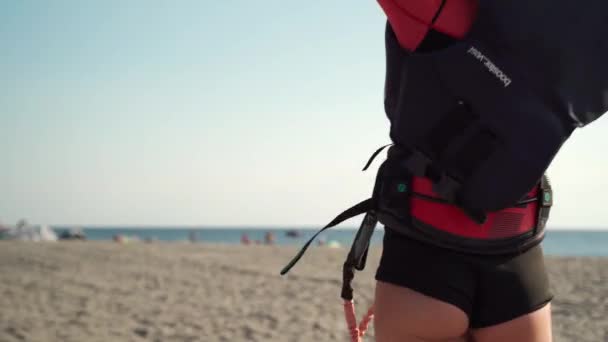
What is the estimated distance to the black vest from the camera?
5.48 feet

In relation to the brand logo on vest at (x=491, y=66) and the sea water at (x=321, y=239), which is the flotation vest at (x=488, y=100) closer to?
the brand logo on vest at (x=491, y=66)

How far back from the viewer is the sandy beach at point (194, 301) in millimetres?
5957

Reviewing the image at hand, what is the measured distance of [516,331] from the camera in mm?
1759

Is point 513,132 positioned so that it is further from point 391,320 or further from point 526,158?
point 391,320

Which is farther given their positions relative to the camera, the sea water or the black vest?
the sea water

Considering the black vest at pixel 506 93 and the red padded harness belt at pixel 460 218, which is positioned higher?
the black vest at pixel 506 93

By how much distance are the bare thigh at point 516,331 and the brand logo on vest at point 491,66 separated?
0.69 m

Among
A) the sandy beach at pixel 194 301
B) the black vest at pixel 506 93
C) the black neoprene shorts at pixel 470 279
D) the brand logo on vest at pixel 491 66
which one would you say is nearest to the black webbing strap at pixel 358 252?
the black neoprene shorts at pixel 470 279

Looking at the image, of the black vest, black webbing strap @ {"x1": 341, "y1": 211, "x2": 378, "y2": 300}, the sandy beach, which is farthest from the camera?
the sandy beach

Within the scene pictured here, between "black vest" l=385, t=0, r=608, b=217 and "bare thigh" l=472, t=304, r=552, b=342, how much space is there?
35cm

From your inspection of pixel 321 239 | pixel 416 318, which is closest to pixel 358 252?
pixel 416 318

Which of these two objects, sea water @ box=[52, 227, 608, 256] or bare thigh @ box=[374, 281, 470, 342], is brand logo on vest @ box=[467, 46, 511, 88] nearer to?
bare thigh @ box=[374, 281, 470, 342]

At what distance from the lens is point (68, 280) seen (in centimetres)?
945

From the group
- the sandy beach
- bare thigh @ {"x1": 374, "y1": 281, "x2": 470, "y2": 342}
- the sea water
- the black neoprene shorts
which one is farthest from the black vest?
the sea water
